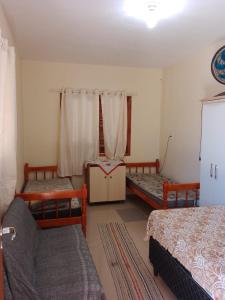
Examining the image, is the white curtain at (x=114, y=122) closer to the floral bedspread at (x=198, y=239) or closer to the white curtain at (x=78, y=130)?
the white curtain at (x=78, y=130)

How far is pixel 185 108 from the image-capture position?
4.04 metres

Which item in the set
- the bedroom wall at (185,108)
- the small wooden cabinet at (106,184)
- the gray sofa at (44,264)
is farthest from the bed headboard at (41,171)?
the bedroom wall at (185,108)

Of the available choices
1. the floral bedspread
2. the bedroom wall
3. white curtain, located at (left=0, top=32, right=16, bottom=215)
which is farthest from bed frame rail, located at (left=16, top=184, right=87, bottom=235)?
the bedroom wall

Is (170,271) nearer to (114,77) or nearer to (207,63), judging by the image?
(207,63)

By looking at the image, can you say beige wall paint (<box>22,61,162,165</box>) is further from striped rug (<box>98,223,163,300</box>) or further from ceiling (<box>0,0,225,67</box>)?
striped rug (<box>98,223,163,300</box>)

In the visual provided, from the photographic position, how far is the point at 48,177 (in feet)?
14.9

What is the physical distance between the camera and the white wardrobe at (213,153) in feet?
8.53

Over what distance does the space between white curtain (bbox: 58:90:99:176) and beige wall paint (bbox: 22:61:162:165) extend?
18 centimetres

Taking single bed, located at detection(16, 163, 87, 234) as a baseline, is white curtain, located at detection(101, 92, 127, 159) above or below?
above

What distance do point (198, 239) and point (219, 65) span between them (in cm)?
229

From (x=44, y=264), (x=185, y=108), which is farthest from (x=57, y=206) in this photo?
(x=185, y=108)

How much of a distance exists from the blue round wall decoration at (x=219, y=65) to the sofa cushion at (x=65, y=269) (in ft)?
8.30

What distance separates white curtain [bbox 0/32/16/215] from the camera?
1.98 metres

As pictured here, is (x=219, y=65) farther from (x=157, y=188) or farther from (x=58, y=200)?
(x=58, y=200)
